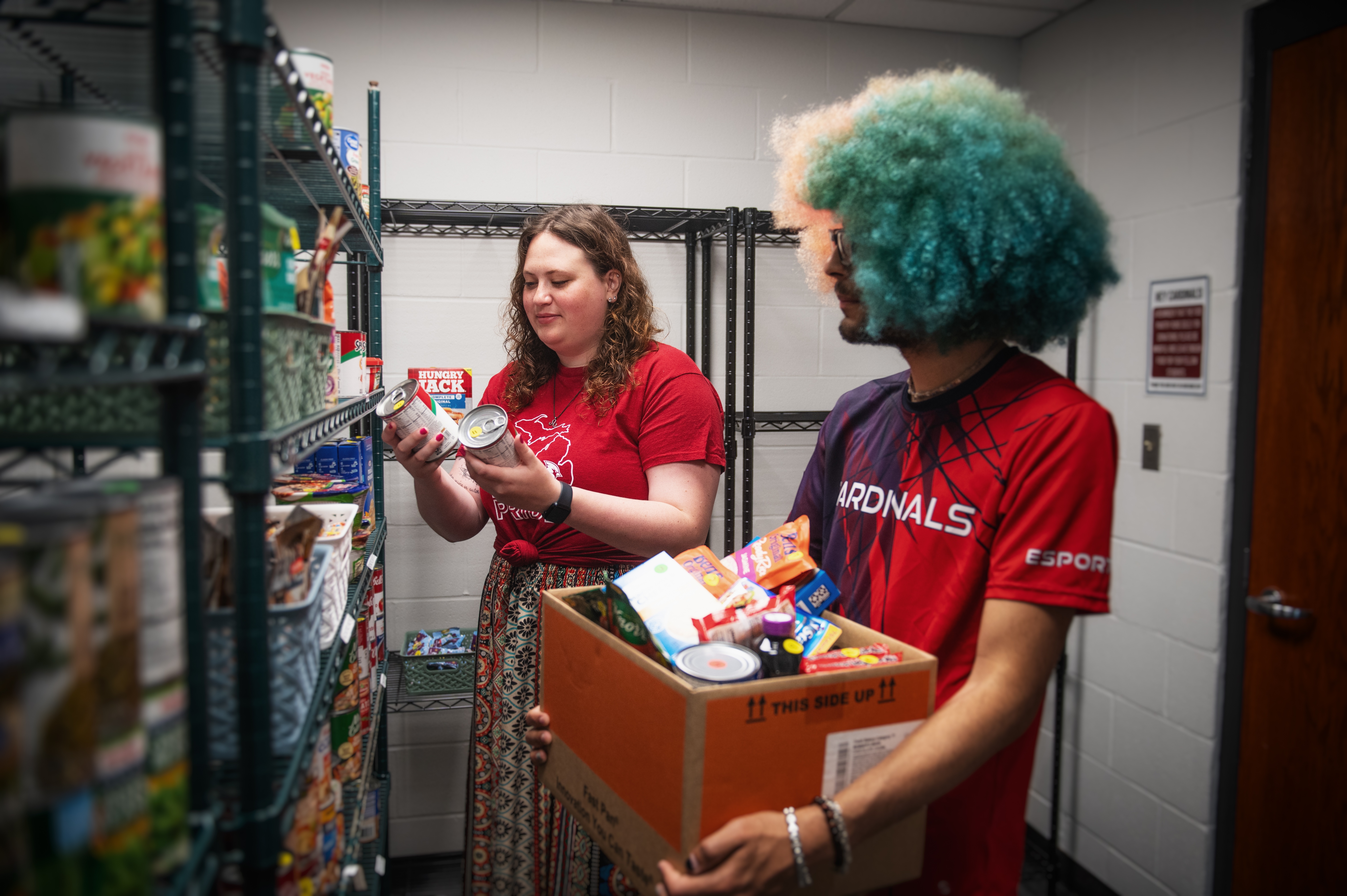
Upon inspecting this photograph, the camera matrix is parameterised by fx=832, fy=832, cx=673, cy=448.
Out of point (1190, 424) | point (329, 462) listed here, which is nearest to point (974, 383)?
point (329, 462)

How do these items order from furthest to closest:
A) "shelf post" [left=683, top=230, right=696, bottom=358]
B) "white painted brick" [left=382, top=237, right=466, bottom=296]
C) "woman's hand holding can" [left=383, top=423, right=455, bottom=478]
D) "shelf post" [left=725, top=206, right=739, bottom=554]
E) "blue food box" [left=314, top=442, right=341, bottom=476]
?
"shelf post" [left=683, top=230, right=696, bottom=358], "white painted brick" [left=382, top=237, right=466, bottom=296], "shelf post" [left=725, top=206, right=739, bottom=554], "blue food box" [left=314, top=442, right=341, bottom=476], "woman's hand holding can" [left=383, top=423, right=455, bottom=478]

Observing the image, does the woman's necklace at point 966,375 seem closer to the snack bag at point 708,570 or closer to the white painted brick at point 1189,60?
the snack bag at point 708,570

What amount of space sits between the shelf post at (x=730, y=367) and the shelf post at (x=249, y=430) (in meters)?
1.75

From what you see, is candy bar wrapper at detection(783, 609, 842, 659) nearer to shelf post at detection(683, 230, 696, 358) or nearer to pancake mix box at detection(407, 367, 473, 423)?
pancake mix box at detection(407, 367, 473, 423)

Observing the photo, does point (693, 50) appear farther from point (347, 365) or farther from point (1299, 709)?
point (1299, 709)

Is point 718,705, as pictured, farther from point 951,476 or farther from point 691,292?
point 691,292

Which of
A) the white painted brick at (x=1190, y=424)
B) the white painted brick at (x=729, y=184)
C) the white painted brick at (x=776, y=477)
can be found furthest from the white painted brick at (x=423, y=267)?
the white painted brick at (x=1190, y=424)

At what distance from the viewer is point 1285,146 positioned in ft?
6.48

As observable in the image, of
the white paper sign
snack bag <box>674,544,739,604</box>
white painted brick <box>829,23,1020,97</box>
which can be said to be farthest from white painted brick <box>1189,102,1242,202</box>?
the white paper sign

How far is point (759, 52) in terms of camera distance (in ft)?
9.25

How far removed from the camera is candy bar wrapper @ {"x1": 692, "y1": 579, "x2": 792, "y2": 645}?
1046 millimetres

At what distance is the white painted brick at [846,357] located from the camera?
2.99m

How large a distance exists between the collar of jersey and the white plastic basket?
867mm

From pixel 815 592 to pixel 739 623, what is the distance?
17 centimetres
